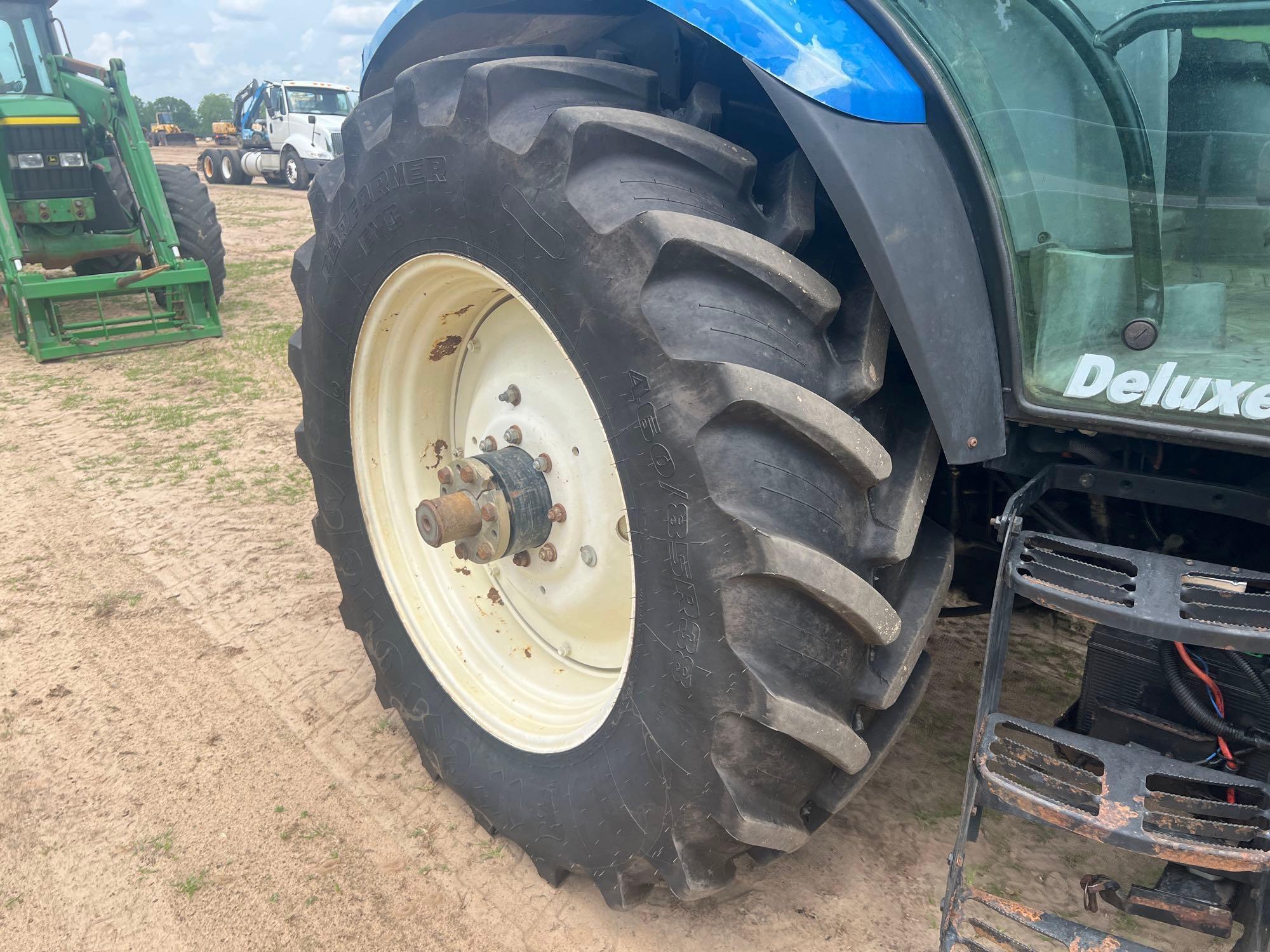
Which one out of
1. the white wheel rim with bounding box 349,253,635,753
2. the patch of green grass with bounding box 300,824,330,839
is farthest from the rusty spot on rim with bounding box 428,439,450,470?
the patch of green grass with bounding box 300,824,330,839

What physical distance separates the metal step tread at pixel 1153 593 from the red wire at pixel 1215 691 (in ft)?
0.51

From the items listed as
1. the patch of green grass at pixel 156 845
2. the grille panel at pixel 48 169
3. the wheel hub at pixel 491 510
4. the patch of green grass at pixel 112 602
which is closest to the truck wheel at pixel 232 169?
the grille panel at pixel 48 169

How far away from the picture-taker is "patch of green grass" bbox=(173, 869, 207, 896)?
1940 millimetres

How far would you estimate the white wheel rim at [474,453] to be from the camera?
6.32ft

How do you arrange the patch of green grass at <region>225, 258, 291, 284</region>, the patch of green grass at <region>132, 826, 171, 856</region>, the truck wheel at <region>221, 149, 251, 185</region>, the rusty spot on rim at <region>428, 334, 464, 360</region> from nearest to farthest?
the patch of green grass at <region>132, 826, 171, 856</region>, the rusty spot on rim at <region>428, 334, 464, 360</region>, the patch of green grass at <region>225, 258, 291, 284</region>, the truck wheel at <region>221, 149, 251, 185</region>

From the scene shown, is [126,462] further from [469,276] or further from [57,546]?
[469,276]

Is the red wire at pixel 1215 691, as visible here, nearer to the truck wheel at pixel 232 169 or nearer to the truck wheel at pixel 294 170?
the truck wheel at pixel 294 170

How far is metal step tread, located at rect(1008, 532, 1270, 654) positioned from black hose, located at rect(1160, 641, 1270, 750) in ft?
0.56

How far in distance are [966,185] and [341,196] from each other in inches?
48.9

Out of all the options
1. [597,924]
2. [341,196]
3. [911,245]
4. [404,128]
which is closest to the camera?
[911,245]

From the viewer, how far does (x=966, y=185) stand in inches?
53.9

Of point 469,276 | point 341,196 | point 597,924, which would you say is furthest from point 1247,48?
point 597,924

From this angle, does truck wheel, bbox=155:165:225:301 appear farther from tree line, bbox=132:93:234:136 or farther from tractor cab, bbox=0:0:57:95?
tree line, bbox=132:93:234:136

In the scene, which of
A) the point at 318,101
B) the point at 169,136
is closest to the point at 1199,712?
the point at 318,101
